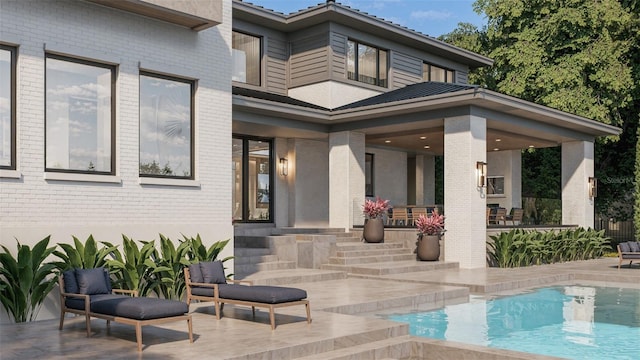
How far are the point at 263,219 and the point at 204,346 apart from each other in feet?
44.0

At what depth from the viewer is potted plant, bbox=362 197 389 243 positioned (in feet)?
63.1

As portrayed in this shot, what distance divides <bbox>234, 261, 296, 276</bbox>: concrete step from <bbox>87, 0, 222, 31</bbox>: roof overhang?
548 cm

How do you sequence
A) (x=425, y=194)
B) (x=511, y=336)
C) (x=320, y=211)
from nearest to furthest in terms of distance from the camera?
(x=511, y=336) < (x=320, y=211) < (x=425, y=194)

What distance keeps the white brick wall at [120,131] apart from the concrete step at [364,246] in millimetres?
5575

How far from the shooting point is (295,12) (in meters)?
21.5

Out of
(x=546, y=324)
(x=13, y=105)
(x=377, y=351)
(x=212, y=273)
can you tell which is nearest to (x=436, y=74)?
(x=546, y=324)

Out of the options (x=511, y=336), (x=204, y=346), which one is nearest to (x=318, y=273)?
(x=511, y=336)

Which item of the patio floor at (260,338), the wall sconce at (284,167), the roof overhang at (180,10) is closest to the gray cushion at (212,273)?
the patio floor at (260,338)

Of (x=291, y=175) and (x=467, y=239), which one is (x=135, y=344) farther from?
(x=291, y=175)

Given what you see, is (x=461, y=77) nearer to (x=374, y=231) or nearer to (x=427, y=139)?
(x=427, y=139)

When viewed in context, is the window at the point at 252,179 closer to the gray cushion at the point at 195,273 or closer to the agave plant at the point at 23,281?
the gray cushion at the point at 195,273

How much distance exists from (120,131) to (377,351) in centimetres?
567

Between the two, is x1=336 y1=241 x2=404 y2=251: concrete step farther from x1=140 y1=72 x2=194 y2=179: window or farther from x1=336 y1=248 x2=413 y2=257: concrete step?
x1=140 y1=72 x2=194 y2=179: window

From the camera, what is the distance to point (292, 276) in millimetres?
14352
